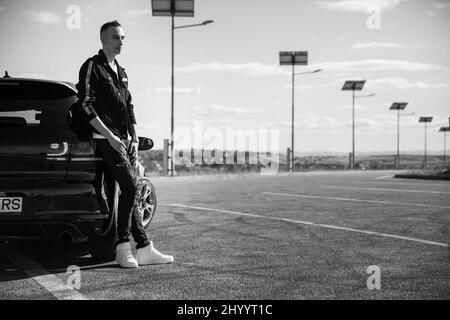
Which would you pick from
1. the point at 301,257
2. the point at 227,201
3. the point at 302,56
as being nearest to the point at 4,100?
the point at 301,257

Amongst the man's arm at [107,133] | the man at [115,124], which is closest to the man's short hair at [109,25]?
the man at [115,124]

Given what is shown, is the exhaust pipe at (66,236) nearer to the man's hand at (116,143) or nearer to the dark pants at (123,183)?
the dark pants at (123,183)

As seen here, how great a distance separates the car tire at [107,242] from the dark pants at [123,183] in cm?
6

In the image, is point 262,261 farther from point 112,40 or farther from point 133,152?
point 112,40

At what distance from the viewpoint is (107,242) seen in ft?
17.9

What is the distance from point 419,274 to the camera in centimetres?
498

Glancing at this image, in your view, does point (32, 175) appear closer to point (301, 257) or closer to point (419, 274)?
point (301, 257)

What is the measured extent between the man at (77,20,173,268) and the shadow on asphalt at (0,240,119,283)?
332 mm

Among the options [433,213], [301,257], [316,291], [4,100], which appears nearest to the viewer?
[316,291]

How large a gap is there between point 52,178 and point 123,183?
0.61 meters

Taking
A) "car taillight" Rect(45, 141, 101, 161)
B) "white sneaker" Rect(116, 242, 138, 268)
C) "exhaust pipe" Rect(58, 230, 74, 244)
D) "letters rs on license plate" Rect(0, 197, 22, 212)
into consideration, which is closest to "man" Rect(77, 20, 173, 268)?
"white sneaker" Rect(116, 242, 138, 268)

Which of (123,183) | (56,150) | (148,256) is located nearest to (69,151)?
(56,150)

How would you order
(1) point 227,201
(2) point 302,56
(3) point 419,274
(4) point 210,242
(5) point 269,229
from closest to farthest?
1. (3) point 419,274
2. (4) point 210,242
3. (5) point 269,229
4. (1) point 227,201
5. (2) point 302,56
